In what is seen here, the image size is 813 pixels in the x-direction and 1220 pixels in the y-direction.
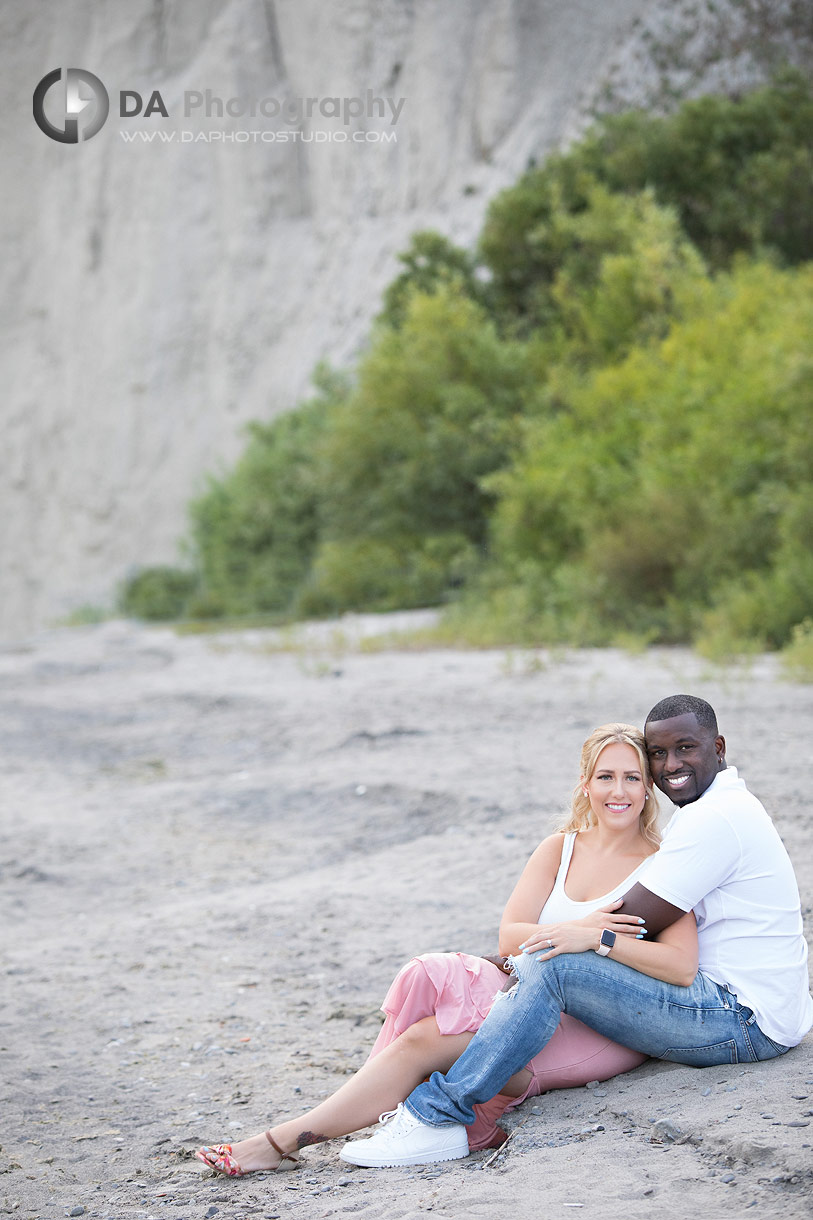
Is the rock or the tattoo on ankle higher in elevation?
the rock

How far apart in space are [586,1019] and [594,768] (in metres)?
0.67

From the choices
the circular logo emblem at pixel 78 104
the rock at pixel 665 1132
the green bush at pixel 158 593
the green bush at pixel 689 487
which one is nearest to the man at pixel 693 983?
the rock at pixel 665 1132

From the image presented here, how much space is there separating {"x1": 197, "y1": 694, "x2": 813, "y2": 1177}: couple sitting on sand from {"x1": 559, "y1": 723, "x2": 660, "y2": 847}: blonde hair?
0.4 inches

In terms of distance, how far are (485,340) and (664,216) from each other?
382 cm

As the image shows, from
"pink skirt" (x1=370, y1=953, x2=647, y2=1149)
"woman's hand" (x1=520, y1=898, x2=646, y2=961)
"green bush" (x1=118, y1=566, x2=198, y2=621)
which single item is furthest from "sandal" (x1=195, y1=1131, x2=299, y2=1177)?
"green bush" (x1=118, y1=566, x2=198, y2=621)

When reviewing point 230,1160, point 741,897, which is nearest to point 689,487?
point 741,897

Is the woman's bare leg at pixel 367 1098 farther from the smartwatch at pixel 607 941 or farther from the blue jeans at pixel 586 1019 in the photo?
the smartwatch at pixel 607 941

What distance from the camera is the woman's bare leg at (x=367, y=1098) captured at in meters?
3.17

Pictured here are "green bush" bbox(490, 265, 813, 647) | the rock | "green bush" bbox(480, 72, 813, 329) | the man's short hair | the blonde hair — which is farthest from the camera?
"green bush" bbox(480, 72, 813, 329)

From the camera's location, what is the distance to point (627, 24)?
2797cm

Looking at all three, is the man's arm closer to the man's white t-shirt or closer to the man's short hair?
the man's white t-shirt

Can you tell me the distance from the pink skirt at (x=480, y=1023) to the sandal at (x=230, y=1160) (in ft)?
1.12

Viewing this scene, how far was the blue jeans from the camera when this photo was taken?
3.08 metres

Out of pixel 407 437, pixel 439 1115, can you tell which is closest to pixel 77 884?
pixel 439 1115
